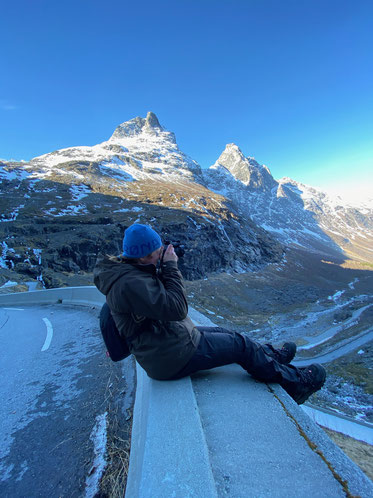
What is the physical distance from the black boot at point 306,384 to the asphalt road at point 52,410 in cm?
205

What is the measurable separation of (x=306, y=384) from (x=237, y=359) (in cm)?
97

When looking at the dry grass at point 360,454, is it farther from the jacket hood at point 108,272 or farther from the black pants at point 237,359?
the jacket hood at point 108,272

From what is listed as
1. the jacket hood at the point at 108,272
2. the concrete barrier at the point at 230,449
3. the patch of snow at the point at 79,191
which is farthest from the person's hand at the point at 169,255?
the patch of snow at the point at 79,191

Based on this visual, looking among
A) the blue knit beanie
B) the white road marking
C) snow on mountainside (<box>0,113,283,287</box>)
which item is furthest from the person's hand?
snow on mountainside (<box>0,113,283,287</box>)

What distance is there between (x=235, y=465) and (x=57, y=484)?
1.39 metres

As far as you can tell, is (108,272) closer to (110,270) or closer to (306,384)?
(110,270)

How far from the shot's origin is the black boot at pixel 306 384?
2.66 meters

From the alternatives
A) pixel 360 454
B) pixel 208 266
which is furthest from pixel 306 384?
pixel 208 266

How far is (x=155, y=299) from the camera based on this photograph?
2.01 meters

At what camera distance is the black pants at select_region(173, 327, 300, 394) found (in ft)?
8.00

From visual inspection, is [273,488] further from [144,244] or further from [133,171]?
[133,171]

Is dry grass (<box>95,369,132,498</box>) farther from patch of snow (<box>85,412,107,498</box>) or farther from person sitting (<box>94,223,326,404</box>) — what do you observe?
person sitting (<box>94,223,326,404</box>)

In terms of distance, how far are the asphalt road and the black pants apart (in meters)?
1.08

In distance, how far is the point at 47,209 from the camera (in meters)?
53.1
